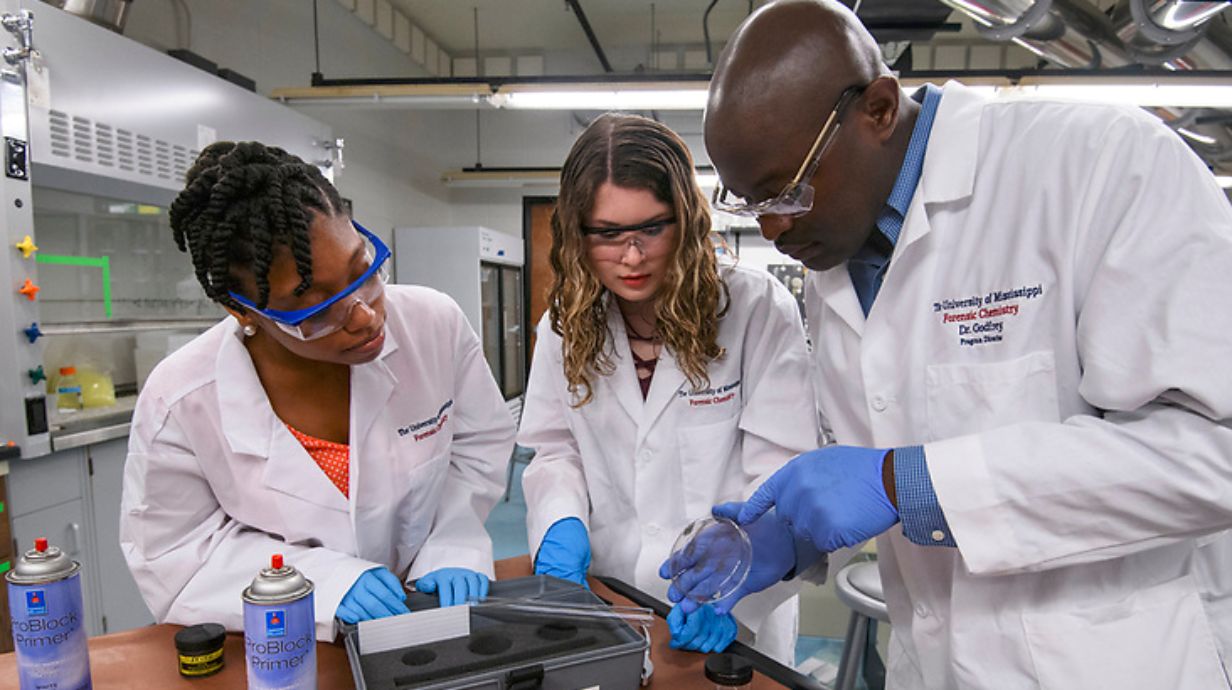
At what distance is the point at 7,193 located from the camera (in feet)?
6.57

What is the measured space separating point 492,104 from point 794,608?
10.1 feet

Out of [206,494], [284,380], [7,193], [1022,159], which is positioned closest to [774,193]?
[1022,159]

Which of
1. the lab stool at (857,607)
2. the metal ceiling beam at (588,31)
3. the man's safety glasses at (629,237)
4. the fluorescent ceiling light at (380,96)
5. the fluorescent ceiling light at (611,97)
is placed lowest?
the lab stool at (857,607)

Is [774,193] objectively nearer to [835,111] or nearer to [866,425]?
[835,111]

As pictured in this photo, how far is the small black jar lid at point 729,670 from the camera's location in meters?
0.86

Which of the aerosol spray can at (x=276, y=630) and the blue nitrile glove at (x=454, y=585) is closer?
the aerosol spray can at (x=276, y=630)

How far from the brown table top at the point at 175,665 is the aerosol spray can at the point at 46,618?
4.1 inches

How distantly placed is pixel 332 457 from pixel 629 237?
0.65m

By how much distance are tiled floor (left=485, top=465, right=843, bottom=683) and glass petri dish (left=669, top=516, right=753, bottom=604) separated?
5.47 feet

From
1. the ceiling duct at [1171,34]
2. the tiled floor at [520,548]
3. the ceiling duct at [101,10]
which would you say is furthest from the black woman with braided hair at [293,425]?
the ceiling duct at [1171,34]

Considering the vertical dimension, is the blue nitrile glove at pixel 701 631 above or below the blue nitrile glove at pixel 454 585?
below

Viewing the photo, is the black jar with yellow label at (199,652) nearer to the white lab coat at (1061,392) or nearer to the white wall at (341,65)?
the white lab coat at (1061,392)

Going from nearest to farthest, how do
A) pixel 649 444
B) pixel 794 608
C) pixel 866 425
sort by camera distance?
pixel 866 425 < pixel 649 444 < pixel 794 608

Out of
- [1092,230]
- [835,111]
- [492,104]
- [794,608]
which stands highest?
[492,104]
